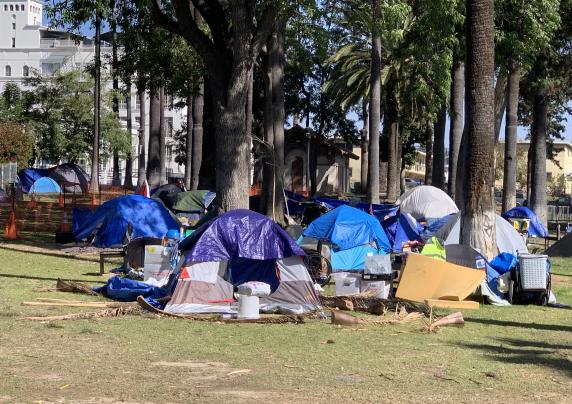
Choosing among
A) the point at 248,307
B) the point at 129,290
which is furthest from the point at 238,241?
the point at 129,290

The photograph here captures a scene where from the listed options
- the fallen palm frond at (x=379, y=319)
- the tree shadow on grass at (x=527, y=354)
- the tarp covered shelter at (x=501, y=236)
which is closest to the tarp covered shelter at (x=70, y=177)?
the tarp covered shelter at (x=501, y=236)

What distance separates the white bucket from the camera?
42.3 feet

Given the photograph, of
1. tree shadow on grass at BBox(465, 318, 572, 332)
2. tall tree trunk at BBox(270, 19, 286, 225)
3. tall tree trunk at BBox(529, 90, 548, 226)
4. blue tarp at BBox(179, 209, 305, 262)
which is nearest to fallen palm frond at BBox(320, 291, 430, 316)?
tree shadow on grass at BBox(465, 318, 572, 332)

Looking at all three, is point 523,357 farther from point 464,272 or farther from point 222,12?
point 222,12

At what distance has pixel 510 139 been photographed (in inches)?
1347

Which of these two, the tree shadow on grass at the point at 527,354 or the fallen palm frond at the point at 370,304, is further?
the fallen palm frond at the point at 370,304

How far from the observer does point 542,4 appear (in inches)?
1049

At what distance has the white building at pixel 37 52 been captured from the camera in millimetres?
80938

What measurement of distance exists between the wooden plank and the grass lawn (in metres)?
0.72

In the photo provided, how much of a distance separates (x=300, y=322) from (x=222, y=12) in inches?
420

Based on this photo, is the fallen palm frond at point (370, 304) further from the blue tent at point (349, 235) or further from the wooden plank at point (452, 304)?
the blue tent at point (349, 235)

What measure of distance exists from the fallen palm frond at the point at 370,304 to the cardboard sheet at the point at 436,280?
17.8 inches

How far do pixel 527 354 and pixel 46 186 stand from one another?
40413mm

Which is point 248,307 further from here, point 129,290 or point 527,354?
point 527,354
